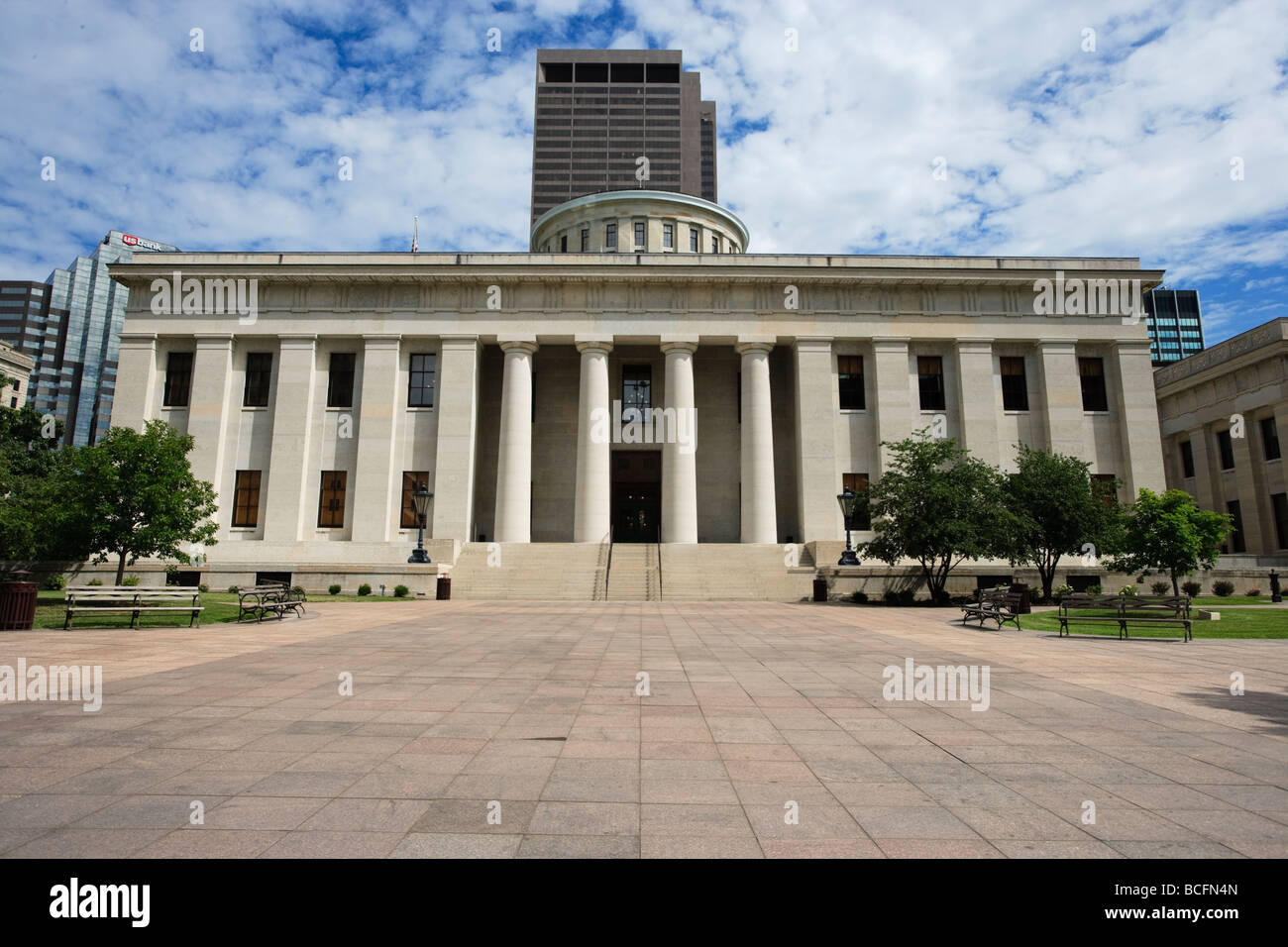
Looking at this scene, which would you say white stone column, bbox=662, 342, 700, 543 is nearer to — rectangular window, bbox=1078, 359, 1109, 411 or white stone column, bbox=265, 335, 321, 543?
rectangular window, bbox=1078, 359, 1109, 411

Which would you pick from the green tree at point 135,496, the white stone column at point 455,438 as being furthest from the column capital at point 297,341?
the green tree at point 135,496

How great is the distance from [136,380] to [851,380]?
1584 inches

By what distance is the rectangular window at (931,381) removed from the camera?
1542 inches

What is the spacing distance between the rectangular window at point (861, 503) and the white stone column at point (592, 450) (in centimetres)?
1262

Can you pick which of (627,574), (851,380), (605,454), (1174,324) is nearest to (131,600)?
(627,574)

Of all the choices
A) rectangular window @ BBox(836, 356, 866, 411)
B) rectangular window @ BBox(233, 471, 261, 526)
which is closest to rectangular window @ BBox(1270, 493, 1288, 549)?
rectangular window @ BBox(836, 356, 866, 411)

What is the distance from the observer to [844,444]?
3850 cm

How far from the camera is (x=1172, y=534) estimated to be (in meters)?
21.9

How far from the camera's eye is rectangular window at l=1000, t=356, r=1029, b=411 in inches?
1542

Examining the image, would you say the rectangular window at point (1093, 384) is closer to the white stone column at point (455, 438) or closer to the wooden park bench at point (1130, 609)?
the wooden park bench at point (1130, 609)

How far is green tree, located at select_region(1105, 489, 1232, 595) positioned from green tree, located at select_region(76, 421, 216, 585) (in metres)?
31.6
